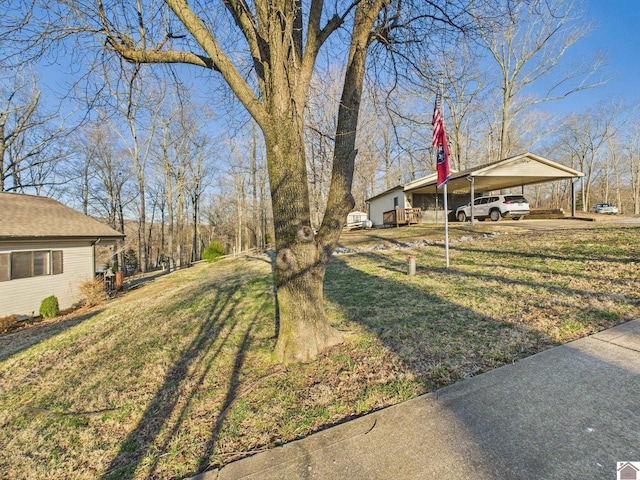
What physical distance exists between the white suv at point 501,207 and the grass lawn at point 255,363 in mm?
9551

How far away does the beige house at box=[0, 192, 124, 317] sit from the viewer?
33.7ft

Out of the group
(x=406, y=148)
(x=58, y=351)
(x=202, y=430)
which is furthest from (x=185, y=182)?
(x=202, y=430)

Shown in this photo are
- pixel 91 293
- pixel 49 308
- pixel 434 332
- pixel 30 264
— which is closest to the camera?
pixel 434 332

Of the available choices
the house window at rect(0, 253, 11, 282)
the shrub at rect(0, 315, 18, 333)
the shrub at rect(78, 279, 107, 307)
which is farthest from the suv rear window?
the house window at rect(0, 253, 11, 282)

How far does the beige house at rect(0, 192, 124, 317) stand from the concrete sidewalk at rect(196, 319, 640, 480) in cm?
1347

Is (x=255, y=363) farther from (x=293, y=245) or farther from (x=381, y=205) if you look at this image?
(x=381, y=205)

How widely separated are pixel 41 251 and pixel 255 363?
13.2 m

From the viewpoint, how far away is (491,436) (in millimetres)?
1831

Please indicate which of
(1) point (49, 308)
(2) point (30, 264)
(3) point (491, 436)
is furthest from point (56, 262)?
(3) point (491, 436)

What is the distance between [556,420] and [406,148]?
13.9 ft

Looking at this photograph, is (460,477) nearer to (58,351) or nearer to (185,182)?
(58,351)

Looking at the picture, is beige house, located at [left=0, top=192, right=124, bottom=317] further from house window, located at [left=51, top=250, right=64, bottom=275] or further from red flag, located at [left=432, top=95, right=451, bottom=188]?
red flag, located at [left=432, top=95, right=451, bottom=188]

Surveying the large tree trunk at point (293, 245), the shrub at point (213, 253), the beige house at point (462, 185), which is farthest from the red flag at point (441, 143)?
the shrub at point (213, 253)

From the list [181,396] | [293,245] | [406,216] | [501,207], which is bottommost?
[181,396]
